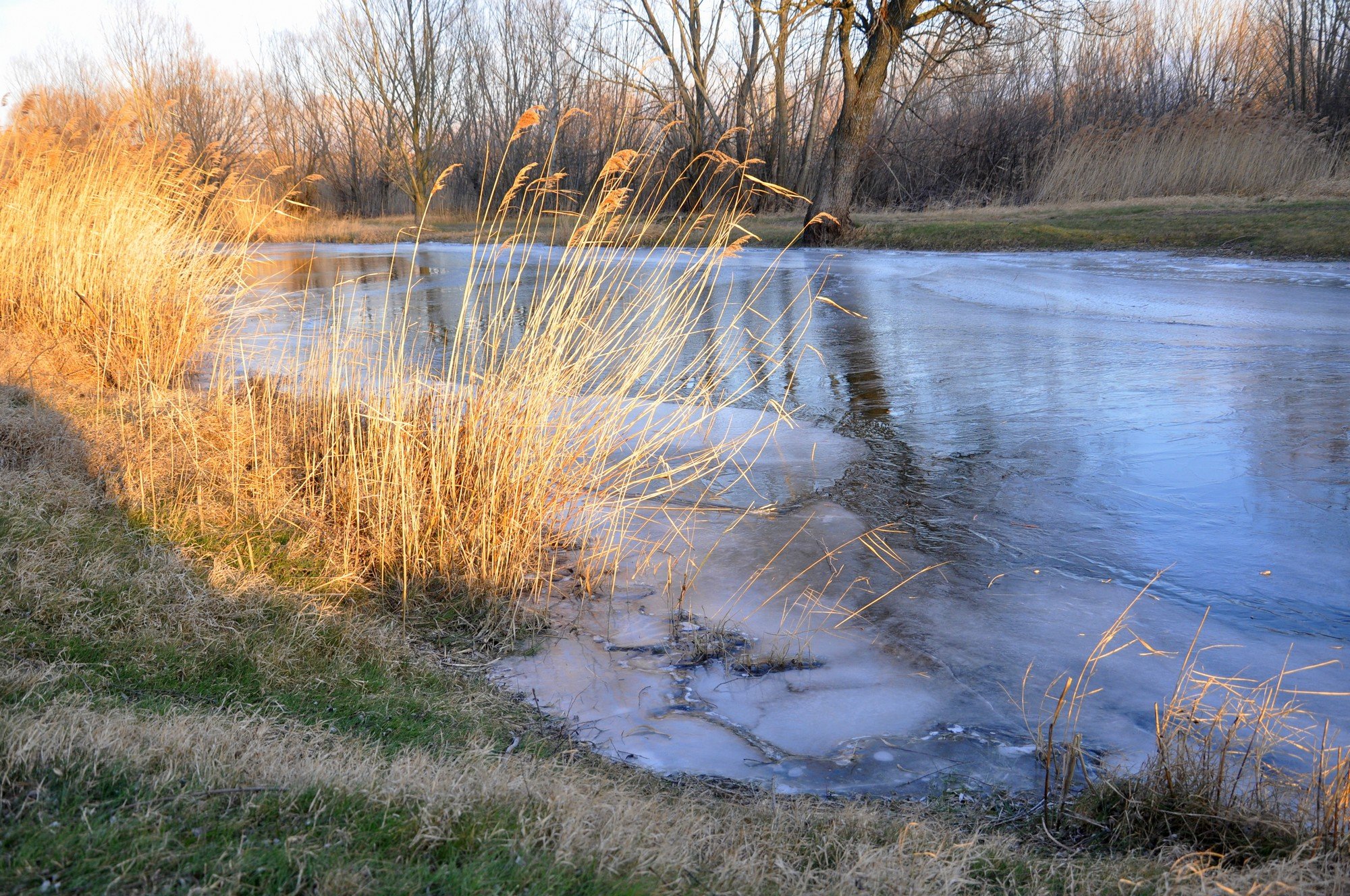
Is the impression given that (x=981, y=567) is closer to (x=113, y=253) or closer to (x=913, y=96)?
(x=113, y=253)

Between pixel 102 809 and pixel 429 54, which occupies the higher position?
pixel 429 54

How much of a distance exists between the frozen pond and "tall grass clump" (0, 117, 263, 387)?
205cm

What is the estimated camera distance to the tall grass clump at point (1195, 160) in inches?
663

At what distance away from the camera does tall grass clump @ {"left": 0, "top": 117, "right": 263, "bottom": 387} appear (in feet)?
19.6

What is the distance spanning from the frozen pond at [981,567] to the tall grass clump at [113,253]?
Result: 205cm

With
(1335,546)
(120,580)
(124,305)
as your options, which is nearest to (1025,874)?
(1335,546)

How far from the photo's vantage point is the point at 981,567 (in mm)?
3635

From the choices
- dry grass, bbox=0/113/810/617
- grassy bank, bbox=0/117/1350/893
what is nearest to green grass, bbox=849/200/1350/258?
dry grass, bbox=0/113/810/617

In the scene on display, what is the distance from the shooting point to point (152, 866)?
5.15 feet

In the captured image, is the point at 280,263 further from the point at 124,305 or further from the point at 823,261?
the point at 124,305

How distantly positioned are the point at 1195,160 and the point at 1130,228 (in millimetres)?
4984

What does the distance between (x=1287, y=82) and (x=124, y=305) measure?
25.6 m

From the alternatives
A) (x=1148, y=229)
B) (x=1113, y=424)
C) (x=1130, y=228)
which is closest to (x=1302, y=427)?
(x=1113, y=424)

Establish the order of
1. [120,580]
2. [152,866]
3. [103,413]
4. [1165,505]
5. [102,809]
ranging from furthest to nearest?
[103,413] → [1165,505] → [120,580] → [102,809] → [152,866]
